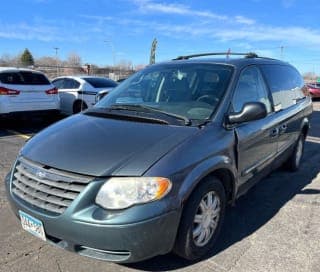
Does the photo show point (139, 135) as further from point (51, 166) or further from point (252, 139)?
point (252, 139)

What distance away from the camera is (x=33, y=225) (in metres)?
3.01

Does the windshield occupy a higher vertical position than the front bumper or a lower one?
higher

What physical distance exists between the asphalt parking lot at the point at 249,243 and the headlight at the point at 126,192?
749 mm

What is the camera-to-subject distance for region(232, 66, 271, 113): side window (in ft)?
12.9

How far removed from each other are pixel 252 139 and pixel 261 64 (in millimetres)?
1205

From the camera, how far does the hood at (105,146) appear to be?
9.32 feet

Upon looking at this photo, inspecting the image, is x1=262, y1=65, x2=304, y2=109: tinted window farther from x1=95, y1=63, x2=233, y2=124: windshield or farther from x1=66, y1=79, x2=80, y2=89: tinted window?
x1=66, y1=79, x2=80, y2=89: tinted window

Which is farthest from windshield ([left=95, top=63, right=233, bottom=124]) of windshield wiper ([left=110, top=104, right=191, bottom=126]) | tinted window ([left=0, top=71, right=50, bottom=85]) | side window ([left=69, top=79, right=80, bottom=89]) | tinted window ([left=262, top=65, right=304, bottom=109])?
side window ([left=69, top=79, right=80, bottom=89])

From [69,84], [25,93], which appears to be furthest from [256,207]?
[69,84]

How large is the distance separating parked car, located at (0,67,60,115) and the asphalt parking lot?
13.4 feet

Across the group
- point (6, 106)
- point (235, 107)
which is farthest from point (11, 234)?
point (6, 106)

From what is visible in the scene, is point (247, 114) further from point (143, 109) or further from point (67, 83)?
point (67, 83)

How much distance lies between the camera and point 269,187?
5391 millimetres

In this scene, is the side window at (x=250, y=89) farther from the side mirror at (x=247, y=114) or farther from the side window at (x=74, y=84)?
the side window at (x=74, y=84)
